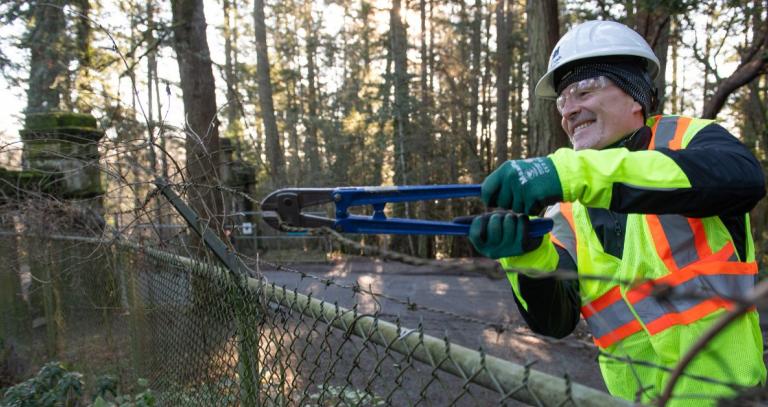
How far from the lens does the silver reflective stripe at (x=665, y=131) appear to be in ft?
5.99

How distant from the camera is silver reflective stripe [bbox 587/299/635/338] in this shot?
1912 millimetres

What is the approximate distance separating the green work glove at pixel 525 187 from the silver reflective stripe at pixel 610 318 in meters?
0.80

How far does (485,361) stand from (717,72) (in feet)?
28.5

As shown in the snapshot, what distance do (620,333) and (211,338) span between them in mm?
2015

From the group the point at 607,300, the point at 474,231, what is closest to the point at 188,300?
the point at 474,231

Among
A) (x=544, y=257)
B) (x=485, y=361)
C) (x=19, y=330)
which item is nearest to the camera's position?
(x=485, y=361)

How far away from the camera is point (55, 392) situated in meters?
3.73

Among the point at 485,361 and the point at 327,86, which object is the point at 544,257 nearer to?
the point at 485,361

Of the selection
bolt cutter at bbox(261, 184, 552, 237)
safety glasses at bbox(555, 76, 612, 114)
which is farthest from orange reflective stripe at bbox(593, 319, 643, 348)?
safety glasses at bbox(555, 76, 612, 114)

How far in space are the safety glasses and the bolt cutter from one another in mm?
652

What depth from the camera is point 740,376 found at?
1581 millimetres

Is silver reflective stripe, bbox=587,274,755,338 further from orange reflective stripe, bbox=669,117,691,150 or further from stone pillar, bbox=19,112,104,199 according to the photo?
stone pillar, bbox=19,112,104,199

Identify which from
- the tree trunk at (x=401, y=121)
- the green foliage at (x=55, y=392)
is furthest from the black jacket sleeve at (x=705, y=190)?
the tree trunk at (x=401, y=121)

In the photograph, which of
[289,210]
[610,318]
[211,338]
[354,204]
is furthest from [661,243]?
[211,338]
